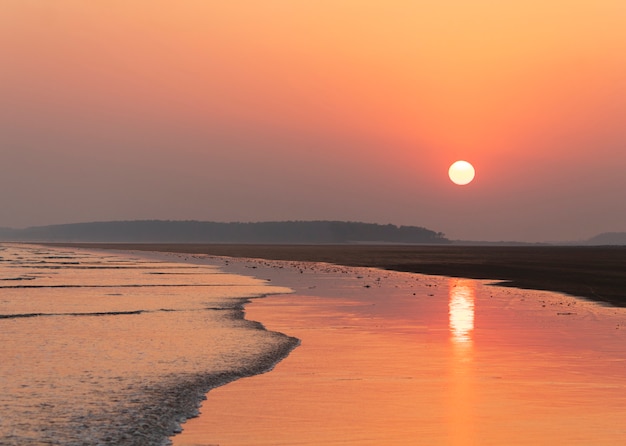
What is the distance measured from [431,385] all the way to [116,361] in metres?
6.93

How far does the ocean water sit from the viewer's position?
1201 centimetres

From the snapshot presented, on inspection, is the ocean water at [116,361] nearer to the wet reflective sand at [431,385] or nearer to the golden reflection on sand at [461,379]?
the wet reflective sand at [431,385]

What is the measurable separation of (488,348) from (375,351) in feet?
9.90

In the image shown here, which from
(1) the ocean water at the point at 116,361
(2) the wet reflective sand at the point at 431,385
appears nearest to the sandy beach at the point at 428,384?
(2) the wet reflective sand at the point at 431,385

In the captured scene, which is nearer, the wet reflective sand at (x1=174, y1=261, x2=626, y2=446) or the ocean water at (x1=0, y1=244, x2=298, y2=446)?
the wet reflective sand at (x1=174, y1=261, x2=626, y2=446)

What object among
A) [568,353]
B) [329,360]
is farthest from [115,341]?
[568,353]

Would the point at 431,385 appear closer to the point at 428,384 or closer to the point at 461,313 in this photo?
the point at 428,384

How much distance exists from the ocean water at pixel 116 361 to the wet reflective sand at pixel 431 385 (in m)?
0.73

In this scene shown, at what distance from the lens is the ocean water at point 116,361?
1201 centimetres

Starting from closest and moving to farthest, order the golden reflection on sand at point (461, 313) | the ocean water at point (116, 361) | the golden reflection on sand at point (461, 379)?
the golden reflection on sand at point (461, 379) → the ocean water at point (116, 361) → the golden reflection on sand at point (461, 313)

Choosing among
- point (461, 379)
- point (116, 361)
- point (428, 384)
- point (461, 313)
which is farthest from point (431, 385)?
point (461, 313)

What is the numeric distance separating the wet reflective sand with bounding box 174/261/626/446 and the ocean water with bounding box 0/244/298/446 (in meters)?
0.73

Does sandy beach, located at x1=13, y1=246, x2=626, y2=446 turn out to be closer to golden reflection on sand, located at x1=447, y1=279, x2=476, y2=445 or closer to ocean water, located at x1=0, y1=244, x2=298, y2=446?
golden reflection on sand, located at x1=447, y1=279, x2=476, y2=445

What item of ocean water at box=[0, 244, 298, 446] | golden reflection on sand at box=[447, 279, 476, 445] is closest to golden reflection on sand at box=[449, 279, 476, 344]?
golden reflection on sand at box=[447, 279, 476, 445]
